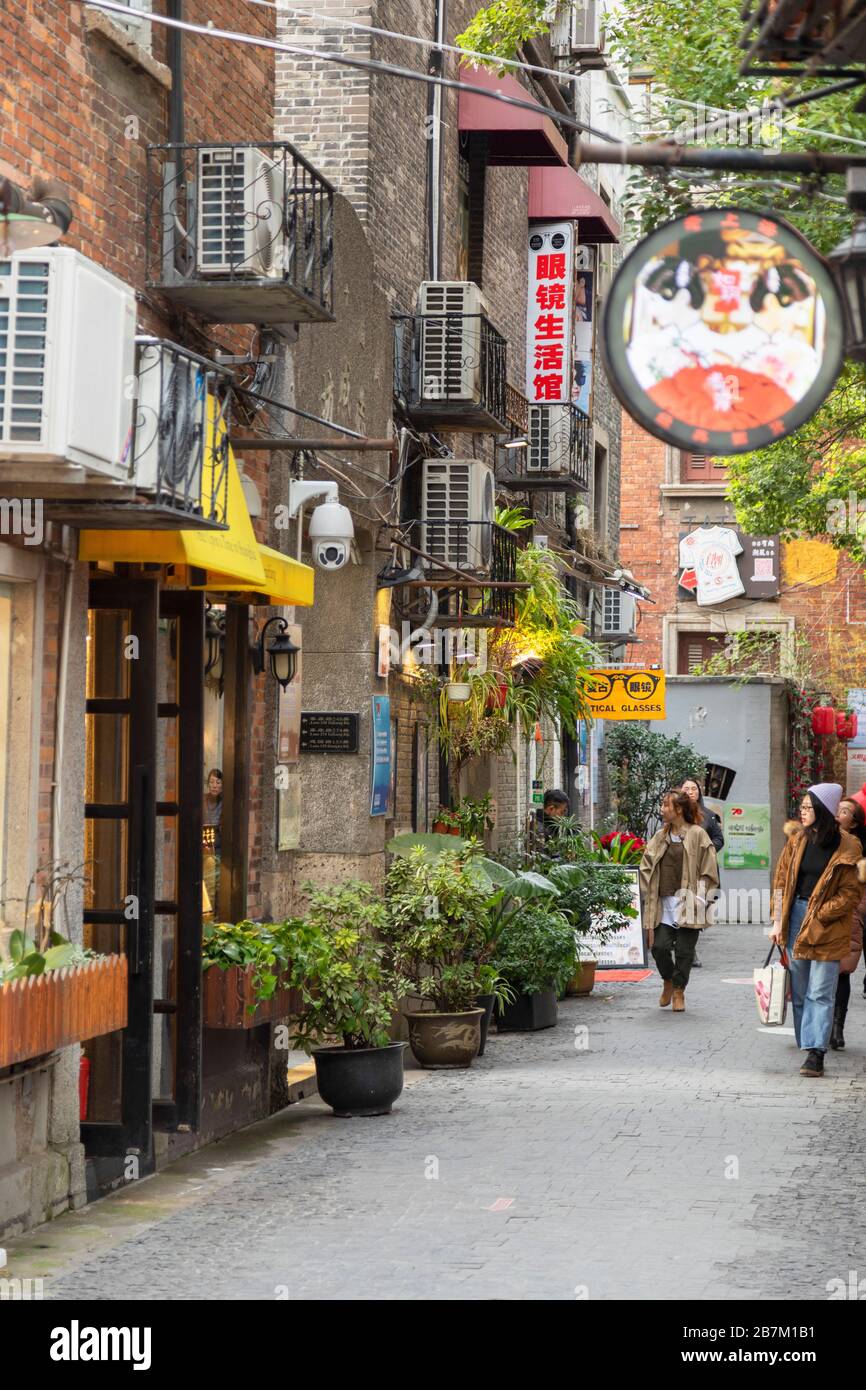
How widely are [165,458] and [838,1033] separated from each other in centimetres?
893

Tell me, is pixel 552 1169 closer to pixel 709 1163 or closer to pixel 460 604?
pixel 709 1163

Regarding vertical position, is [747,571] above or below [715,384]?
above

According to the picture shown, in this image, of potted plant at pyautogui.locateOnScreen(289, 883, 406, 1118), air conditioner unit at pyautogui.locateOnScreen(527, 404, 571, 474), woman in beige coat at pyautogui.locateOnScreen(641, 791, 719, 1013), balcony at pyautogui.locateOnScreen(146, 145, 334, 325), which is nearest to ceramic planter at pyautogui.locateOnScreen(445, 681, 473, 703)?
woman in beige coat at pyautogui.locateOnScreen(641, 791, 719, 1013)

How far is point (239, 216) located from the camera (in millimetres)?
9578

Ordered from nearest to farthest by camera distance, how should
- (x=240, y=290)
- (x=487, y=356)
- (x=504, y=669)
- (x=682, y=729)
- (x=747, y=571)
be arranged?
(x=240, y=290)
(x=487, y=356)
(x=504, y=669)
(x=682, y=729)
(x=747, y=571)

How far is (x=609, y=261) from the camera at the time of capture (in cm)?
2934

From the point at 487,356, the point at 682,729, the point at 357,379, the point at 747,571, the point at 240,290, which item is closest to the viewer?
the point at 240,290

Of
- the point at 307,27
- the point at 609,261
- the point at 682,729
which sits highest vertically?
the point at 609,261

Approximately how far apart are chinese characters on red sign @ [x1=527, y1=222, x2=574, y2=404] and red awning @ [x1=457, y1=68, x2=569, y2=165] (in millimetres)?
2384

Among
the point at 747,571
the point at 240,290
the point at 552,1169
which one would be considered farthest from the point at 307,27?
the point at 747,571

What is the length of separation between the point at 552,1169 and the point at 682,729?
63.3ft

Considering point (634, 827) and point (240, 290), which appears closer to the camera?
point (240, 290)

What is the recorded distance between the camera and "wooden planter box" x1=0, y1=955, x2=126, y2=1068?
7.33 m

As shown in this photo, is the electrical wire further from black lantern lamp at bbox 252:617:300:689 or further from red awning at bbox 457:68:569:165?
red awning at bbox 457:68:569:165
